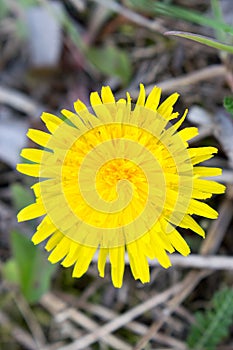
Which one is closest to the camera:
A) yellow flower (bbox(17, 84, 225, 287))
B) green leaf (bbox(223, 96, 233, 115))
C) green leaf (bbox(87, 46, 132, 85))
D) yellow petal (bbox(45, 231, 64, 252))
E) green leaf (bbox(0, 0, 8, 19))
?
yellow flower (bbox(17, 84, 225, 287))

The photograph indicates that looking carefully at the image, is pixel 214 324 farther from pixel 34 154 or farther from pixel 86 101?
pixel 86 101

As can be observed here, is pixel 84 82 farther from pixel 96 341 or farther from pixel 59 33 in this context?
pixel 96 341

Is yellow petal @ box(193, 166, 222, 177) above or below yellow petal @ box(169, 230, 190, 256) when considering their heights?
above

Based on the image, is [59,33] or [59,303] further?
[59,33]

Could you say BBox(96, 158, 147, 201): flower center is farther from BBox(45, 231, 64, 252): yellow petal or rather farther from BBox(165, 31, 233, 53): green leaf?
BBox(165, 31, 233, 53): green leaf

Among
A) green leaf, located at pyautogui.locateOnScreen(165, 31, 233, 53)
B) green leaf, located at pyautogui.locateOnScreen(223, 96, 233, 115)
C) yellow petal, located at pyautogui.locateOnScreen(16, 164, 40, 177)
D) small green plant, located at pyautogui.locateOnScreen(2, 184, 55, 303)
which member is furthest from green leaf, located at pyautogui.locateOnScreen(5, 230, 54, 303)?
green leaf, located at pyautogui.locateOnScreen(165, 31, 233, 53)

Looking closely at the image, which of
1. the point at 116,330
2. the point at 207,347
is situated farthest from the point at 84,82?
the point at 207,347

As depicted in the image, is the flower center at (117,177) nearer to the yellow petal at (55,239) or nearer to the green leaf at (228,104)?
the yellow petal at (55,239)
